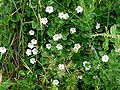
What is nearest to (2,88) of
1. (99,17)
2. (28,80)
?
(28,80)

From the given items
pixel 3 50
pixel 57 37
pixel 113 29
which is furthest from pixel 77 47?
pixel 3 50

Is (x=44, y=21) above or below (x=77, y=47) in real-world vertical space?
above

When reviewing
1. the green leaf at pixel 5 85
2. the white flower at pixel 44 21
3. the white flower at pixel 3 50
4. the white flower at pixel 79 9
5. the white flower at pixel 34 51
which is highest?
the white flower at pixel 79 9

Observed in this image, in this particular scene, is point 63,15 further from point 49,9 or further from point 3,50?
point 3,50

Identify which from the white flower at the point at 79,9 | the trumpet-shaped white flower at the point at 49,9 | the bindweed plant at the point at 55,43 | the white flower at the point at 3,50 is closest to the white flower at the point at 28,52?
the bindweed plant at the point at 55,43

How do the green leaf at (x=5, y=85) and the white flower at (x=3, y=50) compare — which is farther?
the white flower at (x=3, y=50)

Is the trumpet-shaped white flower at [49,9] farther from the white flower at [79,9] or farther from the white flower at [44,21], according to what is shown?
the white flower at [79,9]

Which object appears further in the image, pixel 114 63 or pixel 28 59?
pixel 28 59

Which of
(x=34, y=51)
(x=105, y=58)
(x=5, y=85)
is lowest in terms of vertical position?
(x=5, y=85)

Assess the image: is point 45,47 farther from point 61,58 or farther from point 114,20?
point 114,20
